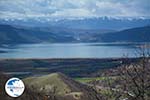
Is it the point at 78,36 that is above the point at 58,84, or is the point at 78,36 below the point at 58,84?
above

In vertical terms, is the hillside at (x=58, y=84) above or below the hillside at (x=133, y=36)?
below

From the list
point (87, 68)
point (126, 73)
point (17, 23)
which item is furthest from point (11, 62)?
point (17, 23)
